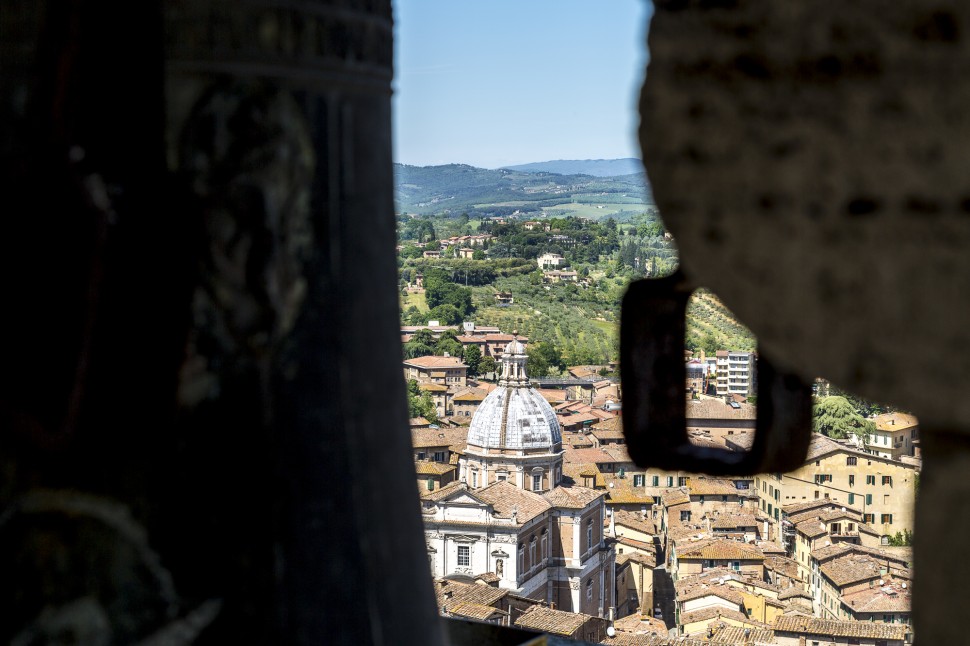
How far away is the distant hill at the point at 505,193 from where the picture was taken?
223ft

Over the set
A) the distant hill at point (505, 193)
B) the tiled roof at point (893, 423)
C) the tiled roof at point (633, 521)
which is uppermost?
the distant hill at point (505, 193)

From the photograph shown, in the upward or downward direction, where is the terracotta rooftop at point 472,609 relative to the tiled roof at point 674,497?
upward

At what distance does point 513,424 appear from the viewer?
73.4 ft

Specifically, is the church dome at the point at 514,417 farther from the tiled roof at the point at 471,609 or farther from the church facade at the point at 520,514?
the tiled roof at the point at 471,609

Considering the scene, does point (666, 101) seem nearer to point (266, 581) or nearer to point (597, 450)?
point (266, 581)

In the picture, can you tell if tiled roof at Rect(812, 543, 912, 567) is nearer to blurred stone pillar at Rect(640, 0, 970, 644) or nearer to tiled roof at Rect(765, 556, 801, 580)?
tiled roof at Rect(765, 556, 801, 580)

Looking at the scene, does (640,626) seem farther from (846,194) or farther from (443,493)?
(846,194)

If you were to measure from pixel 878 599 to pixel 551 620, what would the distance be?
16.7ft

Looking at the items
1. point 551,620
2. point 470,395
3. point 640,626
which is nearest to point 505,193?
point 470,395

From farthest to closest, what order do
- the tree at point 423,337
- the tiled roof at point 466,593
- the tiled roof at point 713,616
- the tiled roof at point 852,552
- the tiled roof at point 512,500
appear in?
the tree at point 423,337 → the tiled roof at point 512,500 → the tiled roof at point 852,552 → the tiled roof at point 713,616 → the tiled roof at point 466,593

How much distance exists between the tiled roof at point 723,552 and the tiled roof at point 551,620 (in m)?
4.97

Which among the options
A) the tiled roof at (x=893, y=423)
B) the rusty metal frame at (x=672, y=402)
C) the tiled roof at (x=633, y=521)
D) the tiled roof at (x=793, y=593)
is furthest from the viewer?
the tiled roof at (x=893, y=423)

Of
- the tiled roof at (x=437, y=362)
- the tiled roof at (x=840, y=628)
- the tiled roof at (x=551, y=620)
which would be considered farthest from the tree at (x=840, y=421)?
the tiled roof at (x=551, y=620)

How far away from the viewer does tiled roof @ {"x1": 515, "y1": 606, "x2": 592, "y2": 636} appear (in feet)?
50.8
